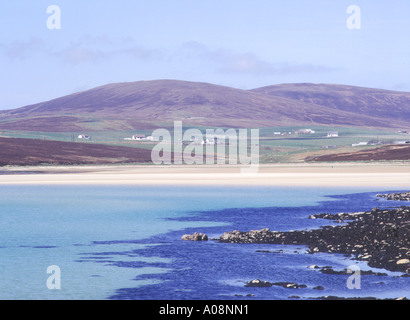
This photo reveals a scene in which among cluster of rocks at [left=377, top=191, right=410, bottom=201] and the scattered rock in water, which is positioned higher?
cluster of rocks at [left=377, top=191, right=410, bottom=201]

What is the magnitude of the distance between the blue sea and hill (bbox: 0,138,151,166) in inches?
1746

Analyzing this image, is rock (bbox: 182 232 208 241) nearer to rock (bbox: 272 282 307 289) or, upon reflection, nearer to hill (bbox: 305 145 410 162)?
rock (bbox: 272 282 307 289)

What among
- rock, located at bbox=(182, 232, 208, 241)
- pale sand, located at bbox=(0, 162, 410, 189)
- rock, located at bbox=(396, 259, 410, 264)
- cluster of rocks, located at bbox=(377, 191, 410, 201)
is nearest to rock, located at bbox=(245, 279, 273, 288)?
rock, located at bbox=(396, 259, 410, 264)

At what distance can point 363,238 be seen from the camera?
85.4ft

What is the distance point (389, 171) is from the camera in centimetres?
7438

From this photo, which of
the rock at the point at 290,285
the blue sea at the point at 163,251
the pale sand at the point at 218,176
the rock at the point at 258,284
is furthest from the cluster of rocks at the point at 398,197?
the rock at the point at 258,284

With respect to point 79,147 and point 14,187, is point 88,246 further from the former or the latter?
point 79,147

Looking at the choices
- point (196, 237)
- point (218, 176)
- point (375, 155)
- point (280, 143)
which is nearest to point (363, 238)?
point (196, 237)

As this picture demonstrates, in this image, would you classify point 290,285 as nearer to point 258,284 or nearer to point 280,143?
point 258,284

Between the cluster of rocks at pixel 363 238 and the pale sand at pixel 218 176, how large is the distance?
93.1 ft

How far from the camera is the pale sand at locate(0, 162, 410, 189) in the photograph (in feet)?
209

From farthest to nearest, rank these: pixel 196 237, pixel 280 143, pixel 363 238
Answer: pixel 280 143, pixel 196 237, pixel 363 238

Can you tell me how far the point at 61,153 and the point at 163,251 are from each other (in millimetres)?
79692
